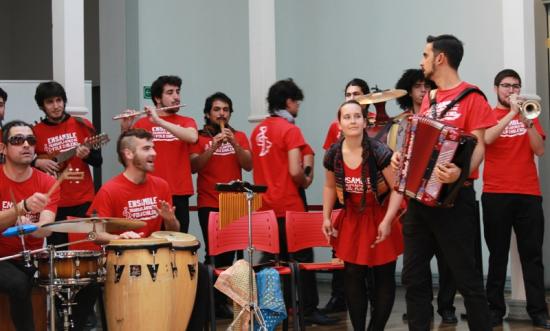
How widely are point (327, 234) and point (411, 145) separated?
4.17ft

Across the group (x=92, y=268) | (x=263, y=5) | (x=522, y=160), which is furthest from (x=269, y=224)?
(x=263, y=5)

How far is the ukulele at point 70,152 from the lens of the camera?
731 cm

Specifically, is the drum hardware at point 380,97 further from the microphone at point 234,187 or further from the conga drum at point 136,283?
the conga drum at point 136,283

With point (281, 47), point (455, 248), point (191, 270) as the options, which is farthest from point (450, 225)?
point (281, 47)

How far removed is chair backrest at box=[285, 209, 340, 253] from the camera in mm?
7246

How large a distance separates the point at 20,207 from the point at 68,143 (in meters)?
1.51

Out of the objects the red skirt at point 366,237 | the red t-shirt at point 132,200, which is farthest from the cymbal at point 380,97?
the red t-shirt at point 132,200

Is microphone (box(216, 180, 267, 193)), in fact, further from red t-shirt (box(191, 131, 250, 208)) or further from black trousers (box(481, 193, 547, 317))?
black trousers (box(481, 193, 547, 317))

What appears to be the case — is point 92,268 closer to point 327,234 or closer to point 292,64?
point 327,234

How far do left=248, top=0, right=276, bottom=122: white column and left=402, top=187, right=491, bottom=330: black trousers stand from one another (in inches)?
140

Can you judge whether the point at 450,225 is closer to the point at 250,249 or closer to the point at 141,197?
the point at 250,249

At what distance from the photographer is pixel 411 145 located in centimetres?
554

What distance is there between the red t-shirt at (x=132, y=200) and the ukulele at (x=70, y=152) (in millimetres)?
760

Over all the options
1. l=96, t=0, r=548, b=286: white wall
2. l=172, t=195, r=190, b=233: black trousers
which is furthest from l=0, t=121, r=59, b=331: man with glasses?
l=96, t=0, r=548, b=286: white wall
